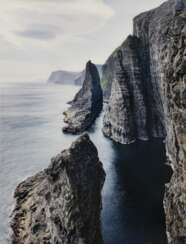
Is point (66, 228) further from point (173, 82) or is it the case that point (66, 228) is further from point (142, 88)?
point (142, 88)

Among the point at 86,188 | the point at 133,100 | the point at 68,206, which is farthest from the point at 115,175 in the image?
the point at 133,100

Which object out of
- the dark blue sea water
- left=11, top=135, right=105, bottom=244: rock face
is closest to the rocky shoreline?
left=11, top=135, right=105, bottom=244: rock face

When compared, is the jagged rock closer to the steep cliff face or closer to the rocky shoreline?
the rocky shoreline

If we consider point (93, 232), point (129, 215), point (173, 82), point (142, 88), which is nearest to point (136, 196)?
point (129, 215)

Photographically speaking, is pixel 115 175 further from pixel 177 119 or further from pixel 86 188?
pixel 177 119

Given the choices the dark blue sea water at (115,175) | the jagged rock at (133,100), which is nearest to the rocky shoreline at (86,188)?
the dark blue sea water at (115,175)

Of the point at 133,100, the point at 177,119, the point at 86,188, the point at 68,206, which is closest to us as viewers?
the point at 177,119
